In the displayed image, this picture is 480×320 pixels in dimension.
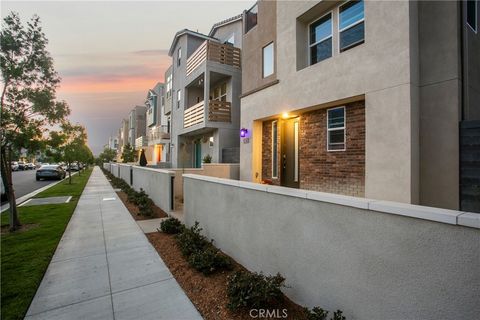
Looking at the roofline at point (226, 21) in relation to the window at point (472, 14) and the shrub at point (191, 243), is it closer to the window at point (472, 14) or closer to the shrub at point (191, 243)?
the window at point (472, 14)

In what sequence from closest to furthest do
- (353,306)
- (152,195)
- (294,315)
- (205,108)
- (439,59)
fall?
1. (353,306)
2. (294,315)
3. (439,59)
4. (152,195)
5. (205,108)

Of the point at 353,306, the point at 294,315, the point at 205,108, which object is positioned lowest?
the point at 294,315

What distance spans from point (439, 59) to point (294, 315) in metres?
6.08

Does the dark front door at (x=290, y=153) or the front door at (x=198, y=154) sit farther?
the front door at (x=198, y=154)

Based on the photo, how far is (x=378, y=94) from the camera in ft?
18.9

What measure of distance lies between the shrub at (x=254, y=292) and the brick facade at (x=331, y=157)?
4247 millimetres

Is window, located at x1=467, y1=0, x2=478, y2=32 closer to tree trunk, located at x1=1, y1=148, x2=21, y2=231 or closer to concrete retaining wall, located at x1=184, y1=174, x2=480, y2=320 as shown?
concrete retaining wall, located at x1=184, y1=174, x2=480, y2=320

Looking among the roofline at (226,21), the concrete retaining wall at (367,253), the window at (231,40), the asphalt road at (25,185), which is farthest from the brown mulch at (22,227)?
the roofline at (226,21)

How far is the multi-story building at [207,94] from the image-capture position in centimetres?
1476

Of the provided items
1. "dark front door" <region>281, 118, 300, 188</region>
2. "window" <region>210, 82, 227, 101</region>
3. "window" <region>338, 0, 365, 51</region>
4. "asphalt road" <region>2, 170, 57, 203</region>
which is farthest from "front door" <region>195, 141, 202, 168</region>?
"window" <region>338, 0, 365, 51</region>

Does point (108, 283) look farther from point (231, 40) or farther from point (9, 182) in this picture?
point (231, 40)

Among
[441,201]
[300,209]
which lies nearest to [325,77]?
[441,201]

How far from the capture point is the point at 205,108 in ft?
48.1

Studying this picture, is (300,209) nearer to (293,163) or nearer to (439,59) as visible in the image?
(439,59)
